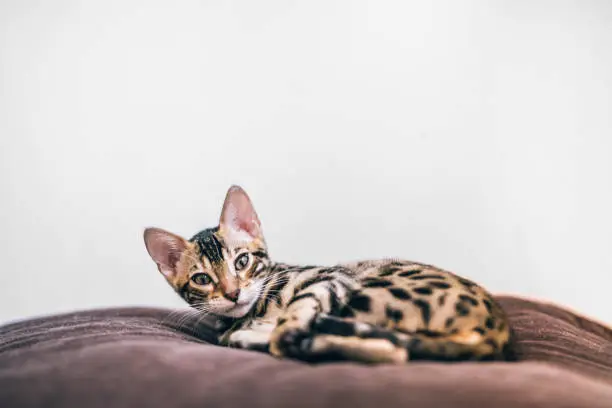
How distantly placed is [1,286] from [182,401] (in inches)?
64.6

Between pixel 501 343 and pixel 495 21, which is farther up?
pixel 495 21

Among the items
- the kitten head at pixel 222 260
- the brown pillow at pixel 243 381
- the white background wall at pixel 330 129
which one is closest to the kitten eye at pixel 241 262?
the kitten head at pixel 222 260

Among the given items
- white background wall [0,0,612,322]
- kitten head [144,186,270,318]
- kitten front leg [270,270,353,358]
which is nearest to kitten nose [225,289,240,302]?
kitten head [144,186,270,318]

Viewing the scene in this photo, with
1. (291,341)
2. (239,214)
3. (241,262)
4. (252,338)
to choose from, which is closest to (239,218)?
(239,214)

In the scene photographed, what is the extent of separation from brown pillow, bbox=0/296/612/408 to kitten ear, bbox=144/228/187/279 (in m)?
0.31

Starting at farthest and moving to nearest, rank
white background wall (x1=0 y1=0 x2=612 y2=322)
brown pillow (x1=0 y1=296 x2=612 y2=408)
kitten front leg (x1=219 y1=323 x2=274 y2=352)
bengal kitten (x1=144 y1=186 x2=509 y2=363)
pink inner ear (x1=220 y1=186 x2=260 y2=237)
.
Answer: white background wall (x1=0 y1=0 x2=612 y2=322) → pink inner ear (x1=220 y1=186 x2=260 y2=237) → kitten front leg (x1=219 y1=323 x2=274 y2=352) → bengal kitten (x1=144 y1=186 x2=509 y2=363) → brown pillow (x1=0 y1=296 x2=612 y2=408)

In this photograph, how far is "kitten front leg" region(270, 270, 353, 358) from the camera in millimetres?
960

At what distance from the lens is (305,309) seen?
3.57 feet

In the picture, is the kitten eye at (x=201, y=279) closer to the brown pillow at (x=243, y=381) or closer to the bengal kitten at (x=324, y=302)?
the bengal kitten at (x=324, y=302)

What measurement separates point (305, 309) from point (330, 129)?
1.02m

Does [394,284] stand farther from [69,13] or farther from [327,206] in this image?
[69,13]

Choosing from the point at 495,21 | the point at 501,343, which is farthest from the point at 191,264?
A: the point at 495,21

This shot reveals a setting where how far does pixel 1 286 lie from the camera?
2.04m

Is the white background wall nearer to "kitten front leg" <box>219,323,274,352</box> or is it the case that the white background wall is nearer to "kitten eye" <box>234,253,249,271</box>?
"kitten eye" <box>234,253,249,271</box>
